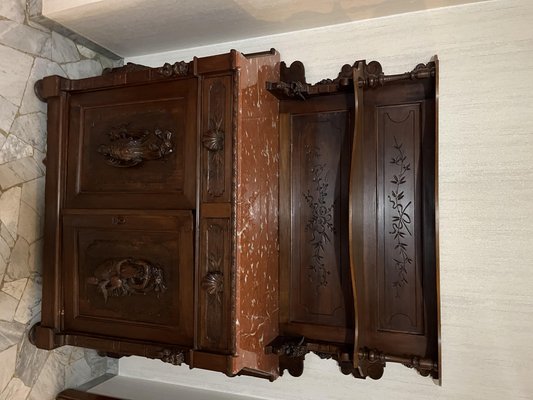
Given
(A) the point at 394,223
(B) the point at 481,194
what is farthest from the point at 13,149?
(B) the point at 481,194

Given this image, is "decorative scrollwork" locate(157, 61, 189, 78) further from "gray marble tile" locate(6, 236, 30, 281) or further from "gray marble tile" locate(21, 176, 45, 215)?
"gray marble tile" locate(6, 236, 30, 281)

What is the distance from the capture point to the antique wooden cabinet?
4.84ft

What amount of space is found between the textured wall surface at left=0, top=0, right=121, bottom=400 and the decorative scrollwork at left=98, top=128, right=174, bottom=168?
47 cm

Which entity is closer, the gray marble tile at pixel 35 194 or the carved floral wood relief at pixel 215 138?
the carved floral wood relief at pixel 215 138

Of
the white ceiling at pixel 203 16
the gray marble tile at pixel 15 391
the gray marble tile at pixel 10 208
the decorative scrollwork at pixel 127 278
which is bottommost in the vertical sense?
the gray marble tile at pixel 15 391

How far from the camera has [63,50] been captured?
206cm

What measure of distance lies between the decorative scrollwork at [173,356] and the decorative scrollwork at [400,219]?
892mm

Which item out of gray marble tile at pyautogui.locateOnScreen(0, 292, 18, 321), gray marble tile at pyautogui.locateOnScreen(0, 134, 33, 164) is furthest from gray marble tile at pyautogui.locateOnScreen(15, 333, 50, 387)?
gray marble tile at pyautogui.locateOnScreen(0, 134, 33, 164)

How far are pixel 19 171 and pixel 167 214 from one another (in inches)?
31.5

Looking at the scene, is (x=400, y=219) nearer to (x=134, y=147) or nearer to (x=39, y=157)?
(x=134, y=147)

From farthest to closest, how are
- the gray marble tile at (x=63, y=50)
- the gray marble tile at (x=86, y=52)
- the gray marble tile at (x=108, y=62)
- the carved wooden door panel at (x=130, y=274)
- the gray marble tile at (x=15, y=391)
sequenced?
1. the gray marble tile at (x=108, y=62)
2. the gray marble tile at (x=86, y=52)
3. the gray marble tile at (x=63, y=50)
4. the gray marble tile at (x=15, y=391)
5. the carved wooden door panel at (x=130, y=274)

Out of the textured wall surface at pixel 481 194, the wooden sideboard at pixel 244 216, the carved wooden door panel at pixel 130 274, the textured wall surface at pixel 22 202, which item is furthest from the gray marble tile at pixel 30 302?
the textured wall surface at pixel 481 194

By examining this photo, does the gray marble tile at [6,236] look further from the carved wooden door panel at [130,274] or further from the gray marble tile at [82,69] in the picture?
the gray marble tile at [82,69]

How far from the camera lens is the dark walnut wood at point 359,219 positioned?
1672mm
